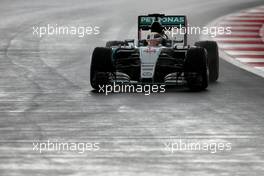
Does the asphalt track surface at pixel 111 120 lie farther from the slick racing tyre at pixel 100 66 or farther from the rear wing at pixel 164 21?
the rear wing at pixel 164 21

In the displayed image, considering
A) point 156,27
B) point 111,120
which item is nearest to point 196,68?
point 156,27

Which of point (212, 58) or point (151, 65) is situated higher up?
point (151, 65)

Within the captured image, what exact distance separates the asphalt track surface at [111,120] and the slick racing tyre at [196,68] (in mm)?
253

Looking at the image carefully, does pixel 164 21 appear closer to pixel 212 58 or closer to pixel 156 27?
pixel 156 27

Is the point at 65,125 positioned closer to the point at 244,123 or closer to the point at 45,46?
the point at 244,123

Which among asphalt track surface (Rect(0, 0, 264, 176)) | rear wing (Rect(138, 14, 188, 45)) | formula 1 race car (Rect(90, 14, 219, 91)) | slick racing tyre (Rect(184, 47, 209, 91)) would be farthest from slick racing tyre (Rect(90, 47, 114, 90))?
rear wing (Rect(138, 14, 188, 45))

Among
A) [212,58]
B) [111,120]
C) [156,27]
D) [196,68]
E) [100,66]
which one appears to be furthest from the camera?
[156,27]

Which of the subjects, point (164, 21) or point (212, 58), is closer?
point (212, 58)

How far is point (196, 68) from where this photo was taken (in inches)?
685

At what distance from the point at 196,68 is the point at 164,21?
8.11ft

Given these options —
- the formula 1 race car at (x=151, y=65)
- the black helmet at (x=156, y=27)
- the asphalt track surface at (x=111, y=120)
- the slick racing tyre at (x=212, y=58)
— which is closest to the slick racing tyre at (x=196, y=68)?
the formula 1 race car at (x=151, y=65)

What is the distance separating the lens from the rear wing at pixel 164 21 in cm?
1947

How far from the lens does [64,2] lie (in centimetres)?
4050

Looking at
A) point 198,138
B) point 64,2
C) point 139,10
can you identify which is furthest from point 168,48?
point 64,2
